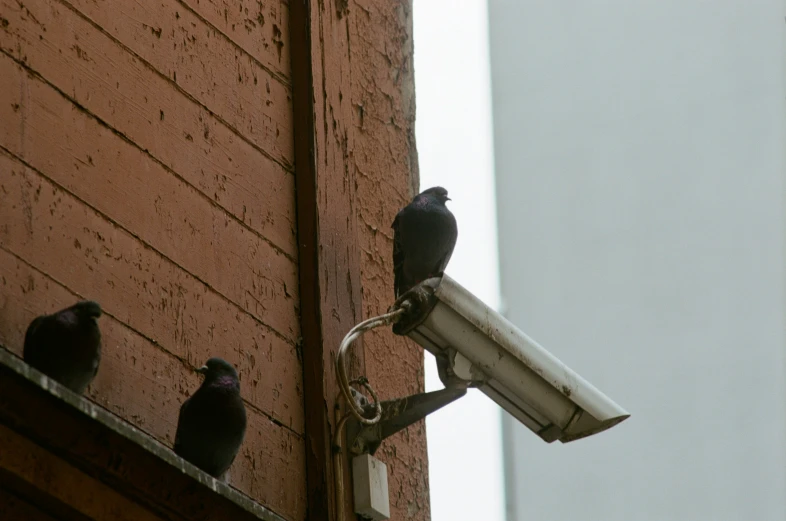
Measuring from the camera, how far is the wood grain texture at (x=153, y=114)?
10.6 ft

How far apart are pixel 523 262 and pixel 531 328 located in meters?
0.84

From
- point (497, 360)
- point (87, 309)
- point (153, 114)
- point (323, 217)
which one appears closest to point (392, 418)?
point (497, 360)

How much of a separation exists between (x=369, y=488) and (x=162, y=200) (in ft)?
2.78

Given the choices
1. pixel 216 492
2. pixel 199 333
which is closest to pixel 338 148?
pixel 199 333

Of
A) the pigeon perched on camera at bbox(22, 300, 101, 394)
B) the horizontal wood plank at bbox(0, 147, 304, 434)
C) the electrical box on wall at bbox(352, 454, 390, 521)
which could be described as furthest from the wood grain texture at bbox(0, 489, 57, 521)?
the electrical box on wall at bbox(352, 454, 390, 521)

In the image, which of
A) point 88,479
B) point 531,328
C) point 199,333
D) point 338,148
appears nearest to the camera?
point 88,479

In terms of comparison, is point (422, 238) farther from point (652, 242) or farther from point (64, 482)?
point (652, 242)

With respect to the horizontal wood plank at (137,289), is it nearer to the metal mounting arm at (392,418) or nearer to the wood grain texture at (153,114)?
the metal mounting arm at (392,418)

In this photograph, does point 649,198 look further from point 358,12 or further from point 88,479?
point 88,479

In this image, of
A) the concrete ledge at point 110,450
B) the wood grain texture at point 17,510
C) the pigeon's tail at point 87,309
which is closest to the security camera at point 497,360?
the concrete ledge at point 110,450

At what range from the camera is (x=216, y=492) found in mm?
2898

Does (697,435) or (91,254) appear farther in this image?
(697,435)

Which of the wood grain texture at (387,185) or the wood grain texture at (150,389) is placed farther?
the wood grain texture at (387,185)

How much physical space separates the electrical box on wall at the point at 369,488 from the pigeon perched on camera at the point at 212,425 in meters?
0.55
